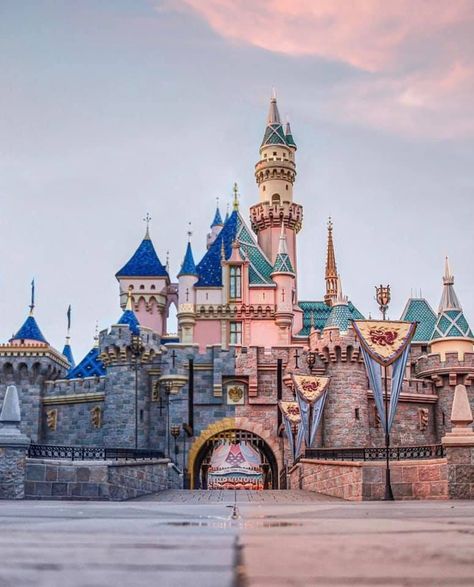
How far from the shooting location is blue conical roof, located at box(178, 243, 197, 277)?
4747cm

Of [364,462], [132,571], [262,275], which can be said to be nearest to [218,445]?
[262,275]

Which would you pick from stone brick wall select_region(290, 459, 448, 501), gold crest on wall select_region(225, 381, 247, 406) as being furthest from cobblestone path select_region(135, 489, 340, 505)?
gold crest on wall select_region(225, 381, 247, 406)

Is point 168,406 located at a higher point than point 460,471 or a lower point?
higher

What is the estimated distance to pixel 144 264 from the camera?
2051 inches

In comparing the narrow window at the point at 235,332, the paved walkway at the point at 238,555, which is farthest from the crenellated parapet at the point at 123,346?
the paved walkway at the point at 238,555

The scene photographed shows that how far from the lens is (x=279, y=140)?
54094mm

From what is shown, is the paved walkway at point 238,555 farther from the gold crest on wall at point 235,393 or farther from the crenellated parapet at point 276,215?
the crenellated parapet at point 276,215

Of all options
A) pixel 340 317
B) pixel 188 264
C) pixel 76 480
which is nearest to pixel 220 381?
pixel 340 317

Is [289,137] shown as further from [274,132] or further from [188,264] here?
[188,264]

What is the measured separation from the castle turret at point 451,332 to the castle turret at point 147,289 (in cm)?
1779

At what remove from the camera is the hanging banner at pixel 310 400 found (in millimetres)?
29609

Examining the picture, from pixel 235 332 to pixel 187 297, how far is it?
11.0 feet

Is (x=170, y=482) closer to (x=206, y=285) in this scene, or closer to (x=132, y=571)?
(x=206, y=285)

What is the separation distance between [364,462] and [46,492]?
22.1ft
